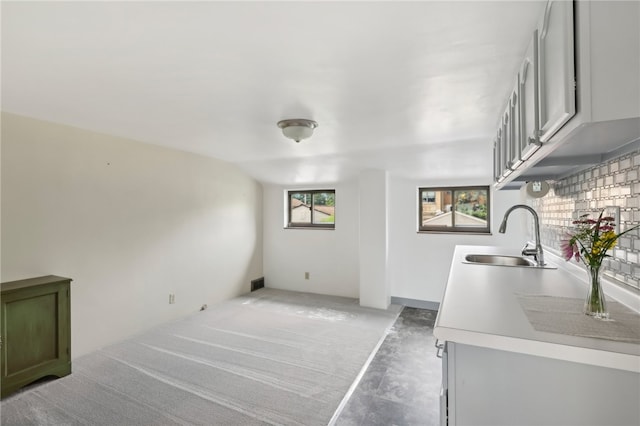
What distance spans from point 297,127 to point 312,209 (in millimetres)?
2991

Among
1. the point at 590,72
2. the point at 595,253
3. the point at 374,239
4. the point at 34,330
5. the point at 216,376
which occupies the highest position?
the point at 590,72

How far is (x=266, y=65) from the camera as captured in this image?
1.62 m

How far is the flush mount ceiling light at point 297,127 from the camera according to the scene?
8.11 feet

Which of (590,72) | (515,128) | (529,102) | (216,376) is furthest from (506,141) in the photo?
(216,376)

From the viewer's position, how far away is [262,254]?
5.60 metres

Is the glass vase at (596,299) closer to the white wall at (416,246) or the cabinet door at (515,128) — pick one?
the cabinet door at (515,128)

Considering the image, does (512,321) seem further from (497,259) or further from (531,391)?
(497,259)

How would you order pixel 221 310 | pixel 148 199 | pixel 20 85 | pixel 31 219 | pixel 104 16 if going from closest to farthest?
pixel 104 16 → pixel 20 85 → pixel 31 219 → pixel 148 199 → pixel 221 310

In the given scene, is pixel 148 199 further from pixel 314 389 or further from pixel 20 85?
pixel 314 389

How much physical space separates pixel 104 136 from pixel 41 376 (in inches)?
84.3

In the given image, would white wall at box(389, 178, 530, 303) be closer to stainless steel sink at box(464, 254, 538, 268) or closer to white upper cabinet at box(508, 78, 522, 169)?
stainless steel sink at box(464, 254, 538, 268)

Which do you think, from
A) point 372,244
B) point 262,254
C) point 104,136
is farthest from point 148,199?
point 372,244

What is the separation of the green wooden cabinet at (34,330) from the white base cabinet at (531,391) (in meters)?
2.88

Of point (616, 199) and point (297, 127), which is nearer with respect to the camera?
point (616, 199)
